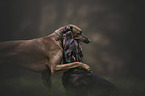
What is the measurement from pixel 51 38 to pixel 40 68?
0.89ft

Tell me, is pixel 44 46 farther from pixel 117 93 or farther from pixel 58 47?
pixel 117 93

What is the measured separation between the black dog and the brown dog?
0.18 ft

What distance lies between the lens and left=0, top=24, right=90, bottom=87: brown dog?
4.29 ft

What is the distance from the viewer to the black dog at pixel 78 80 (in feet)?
4.14

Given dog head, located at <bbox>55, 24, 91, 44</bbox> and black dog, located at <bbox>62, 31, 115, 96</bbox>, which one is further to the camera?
dog head, located at <bbox>55, 24, 91, 44</bbox>

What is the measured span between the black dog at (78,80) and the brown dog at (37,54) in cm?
5

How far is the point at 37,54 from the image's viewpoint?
136cm

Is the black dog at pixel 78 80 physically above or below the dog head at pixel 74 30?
below

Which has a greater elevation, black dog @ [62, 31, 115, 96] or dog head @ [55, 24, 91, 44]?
dog head @ [55, 24, 91, 44]

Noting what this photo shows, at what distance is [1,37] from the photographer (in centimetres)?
189

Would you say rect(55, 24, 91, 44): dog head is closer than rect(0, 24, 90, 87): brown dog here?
No

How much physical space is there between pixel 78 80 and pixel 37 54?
0.40 metres

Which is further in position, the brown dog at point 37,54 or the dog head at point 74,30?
the dog head at point 74,30

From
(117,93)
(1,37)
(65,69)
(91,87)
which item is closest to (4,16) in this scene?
(1,37)
